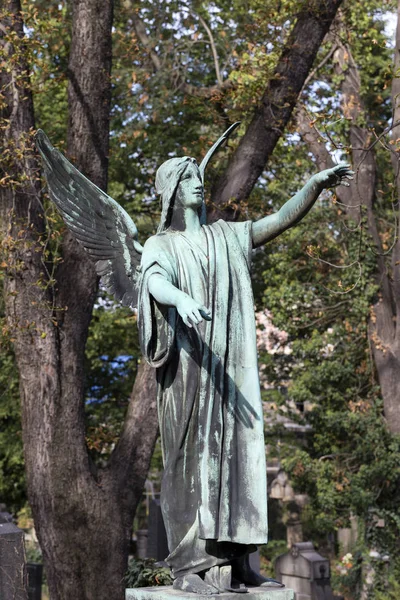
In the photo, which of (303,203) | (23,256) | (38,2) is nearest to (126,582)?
(23,256)

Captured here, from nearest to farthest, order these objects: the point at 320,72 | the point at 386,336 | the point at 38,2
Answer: the point at 38,2
the point at 386,336
the point at 320,72

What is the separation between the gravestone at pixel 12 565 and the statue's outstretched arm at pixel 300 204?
4.97 meters

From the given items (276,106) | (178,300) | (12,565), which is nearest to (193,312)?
(178,300)

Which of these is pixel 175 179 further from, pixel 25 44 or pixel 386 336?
pixel 386 336

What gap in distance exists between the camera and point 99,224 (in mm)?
5793

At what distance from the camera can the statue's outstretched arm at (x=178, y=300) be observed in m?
4.08

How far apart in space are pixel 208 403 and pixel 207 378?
12 centimetres

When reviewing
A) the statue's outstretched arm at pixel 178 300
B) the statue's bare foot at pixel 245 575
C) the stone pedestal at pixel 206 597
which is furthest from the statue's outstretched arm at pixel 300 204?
the stone pedestal at pixel 206 597

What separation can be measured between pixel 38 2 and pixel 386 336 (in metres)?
8.02

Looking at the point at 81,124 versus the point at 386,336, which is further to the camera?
the point at 386,336

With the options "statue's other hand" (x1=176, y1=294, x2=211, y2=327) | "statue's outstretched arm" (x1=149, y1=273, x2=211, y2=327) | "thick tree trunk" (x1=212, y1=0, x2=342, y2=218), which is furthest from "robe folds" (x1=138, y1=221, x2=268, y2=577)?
"thick tree trunk" (x1=212, y1=0, x2=342, y2=218)

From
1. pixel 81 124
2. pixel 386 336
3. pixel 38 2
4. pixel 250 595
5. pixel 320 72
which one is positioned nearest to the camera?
pixel 250 595

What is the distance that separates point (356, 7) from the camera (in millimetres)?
16156

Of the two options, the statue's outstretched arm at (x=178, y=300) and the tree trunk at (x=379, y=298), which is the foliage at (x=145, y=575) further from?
the tree trunk at (x=379, y=298)
